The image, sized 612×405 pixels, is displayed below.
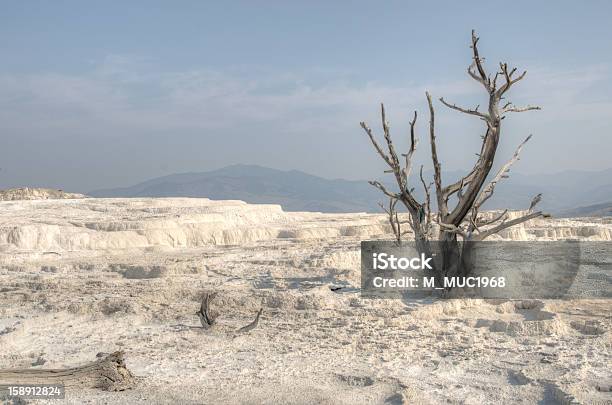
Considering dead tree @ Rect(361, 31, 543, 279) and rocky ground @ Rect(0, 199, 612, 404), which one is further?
dead tree @ Rect(361, 31, 543, 279)

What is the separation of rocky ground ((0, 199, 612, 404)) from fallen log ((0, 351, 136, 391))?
0.11 m

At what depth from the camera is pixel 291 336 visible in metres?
7.79

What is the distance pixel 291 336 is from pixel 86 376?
282cm

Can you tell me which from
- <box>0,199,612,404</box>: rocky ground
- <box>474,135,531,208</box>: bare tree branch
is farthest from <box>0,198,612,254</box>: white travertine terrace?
<box>474,135,531,208</box>: bare tree branch

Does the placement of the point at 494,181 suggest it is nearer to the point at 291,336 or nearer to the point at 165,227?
the point at 291,336

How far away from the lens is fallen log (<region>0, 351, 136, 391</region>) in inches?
231

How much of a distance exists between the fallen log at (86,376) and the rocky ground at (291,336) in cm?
11

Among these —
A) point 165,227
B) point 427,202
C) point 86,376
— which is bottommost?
point 86,376

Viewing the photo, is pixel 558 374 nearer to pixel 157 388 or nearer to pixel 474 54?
pixel 157 388

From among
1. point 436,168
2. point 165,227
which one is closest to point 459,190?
point 436,168

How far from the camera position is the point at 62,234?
63.7 ft

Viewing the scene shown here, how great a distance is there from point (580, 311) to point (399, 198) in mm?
3504

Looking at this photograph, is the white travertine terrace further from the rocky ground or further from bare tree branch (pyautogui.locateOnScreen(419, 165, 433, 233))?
bare tree branch (pyautogui.locateOnScreen(419, 165, 433, 233))

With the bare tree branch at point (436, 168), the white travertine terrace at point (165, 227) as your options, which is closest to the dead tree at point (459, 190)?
the bare tree branch at point (436, 168)
